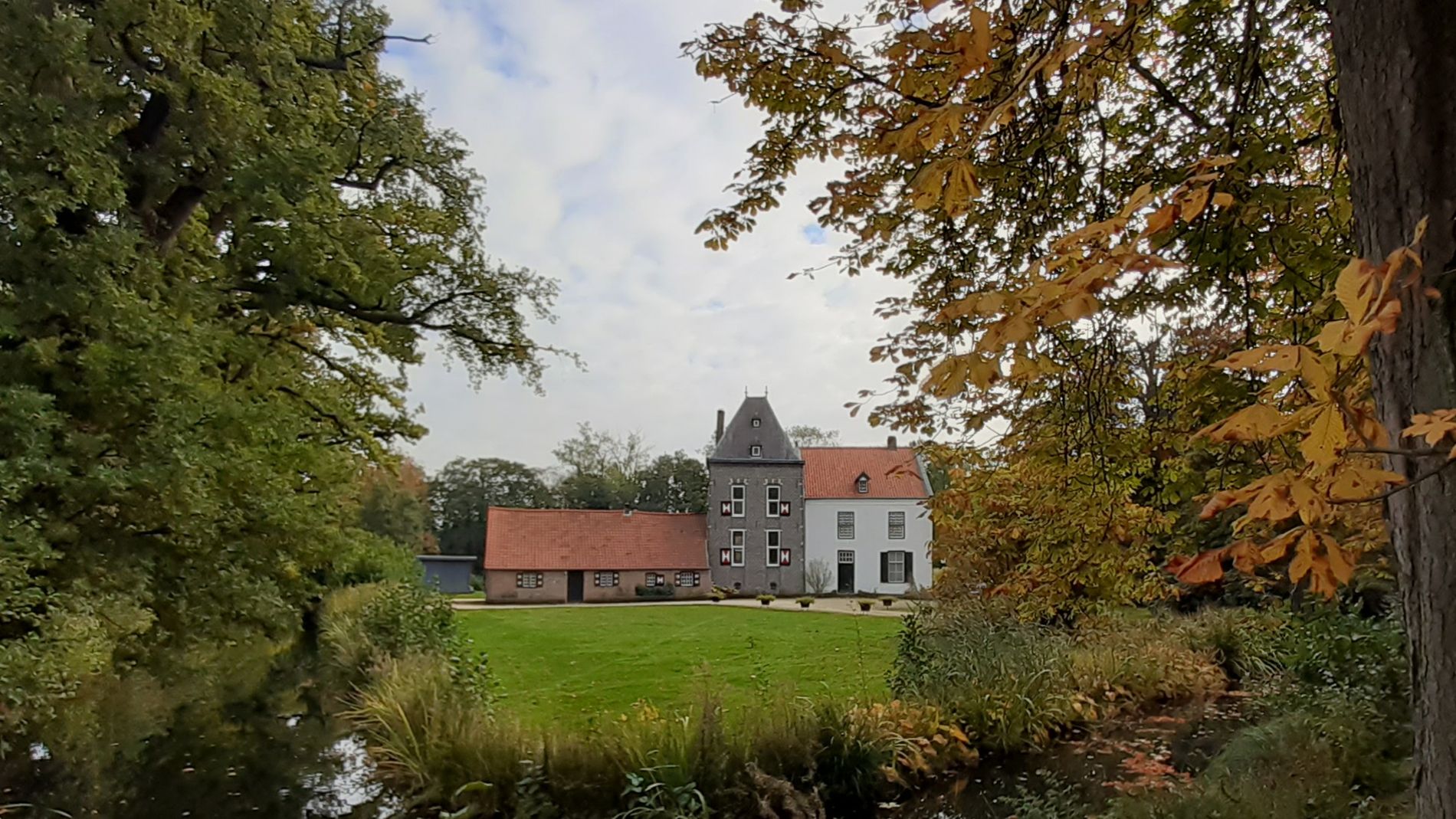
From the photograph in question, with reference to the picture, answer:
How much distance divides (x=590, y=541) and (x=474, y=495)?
1556 centimetres

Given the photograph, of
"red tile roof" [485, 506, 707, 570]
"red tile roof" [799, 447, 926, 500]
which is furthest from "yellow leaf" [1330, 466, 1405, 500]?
"red tile roof" [799, 447, 926, 500]

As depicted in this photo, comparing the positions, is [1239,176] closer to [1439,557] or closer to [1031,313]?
[1439,557]

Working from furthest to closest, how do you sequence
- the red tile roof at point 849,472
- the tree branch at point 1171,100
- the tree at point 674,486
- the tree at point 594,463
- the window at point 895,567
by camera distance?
the tree at point 594,463, the tree at point 674,486, the red tile roof at point 849,472, the window at point 895,567, the tree branch at point 1171,100

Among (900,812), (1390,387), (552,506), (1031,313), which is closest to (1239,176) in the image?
(1390,387)

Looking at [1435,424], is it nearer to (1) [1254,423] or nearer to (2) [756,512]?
(1) [1254,423]

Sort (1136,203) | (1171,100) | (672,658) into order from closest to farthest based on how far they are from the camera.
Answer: (1136,203), (1171,100), (672,658)

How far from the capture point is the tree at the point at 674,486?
138 ft

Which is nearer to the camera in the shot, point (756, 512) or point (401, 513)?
point (756, 512)

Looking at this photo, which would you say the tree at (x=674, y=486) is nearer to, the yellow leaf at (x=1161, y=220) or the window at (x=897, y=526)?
the window at (x=897, y=526)

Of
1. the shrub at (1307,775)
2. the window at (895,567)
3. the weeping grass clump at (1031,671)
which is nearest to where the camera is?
the shrub at (1307,775)

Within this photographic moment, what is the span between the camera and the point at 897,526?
32.0 m

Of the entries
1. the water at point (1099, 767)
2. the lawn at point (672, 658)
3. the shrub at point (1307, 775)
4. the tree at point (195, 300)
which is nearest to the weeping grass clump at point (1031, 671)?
the water at point (1099, 767)

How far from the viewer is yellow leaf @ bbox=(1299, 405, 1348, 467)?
3.90 feet

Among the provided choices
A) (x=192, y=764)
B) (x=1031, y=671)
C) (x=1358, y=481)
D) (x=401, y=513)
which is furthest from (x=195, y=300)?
(x=401, y=513)
